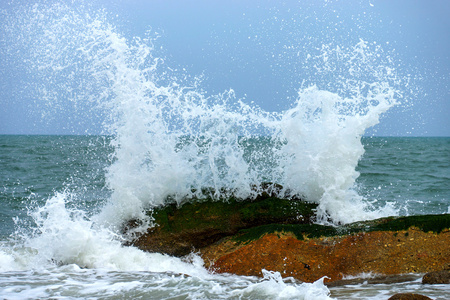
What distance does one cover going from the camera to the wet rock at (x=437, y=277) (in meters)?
3.64

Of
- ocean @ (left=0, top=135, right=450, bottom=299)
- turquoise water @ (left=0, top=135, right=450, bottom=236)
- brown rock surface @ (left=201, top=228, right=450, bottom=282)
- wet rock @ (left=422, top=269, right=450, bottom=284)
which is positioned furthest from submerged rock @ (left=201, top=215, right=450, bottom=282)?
turquoise water @ (left=0, top=135, right=450, bottom=236)

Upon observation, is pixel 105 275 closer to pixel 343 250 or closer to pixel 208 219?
pixel 208 219

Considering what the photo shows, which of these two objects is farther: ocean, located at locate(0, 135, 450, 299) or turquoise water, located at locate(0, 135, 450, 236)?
turquoise water, located at locate(0, 135, 450, 236)

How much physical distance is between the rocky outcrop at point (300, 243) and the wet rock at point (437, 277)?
1.08 feet

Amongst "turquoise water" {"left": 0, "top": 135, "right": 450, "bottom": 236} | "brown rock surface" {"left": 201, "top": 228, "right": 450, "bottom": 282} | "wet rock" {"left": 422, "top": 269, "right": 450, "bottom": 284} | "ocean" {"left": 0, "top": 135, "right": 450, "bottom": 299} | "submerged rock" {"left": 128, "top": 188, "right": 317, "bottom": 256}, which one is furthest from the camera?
"turquoise water" {"left": 0, "top": 135, "right": 450, "bottom": 236}

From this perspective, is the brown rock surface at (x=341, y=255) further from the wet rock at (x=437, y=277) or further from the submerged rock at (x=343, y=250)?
the wet rock at (x=437, y=277)

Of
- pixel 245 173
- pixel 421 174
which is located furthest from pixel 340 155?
pixel 421 174

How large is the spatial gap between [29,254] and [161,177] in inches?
69.0

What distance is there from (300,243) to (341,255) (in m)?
0.41

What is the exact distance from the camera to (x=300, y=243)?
4402 millimetres

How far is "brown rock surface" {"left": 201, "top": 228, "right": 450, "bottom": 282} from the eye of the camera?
13.5 feet

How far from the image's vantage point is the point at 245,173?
5.61 metres

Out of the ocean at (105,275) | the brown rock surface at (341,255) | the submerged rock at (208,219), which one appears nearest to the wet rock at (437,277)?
the ocean at (105,275)

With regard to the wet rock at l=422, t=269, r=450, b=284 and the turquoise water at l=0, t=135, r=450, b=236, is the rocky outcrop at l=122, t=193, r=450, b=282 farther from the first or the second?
the turquoise water at l=0, t=135, r=450, b=236
